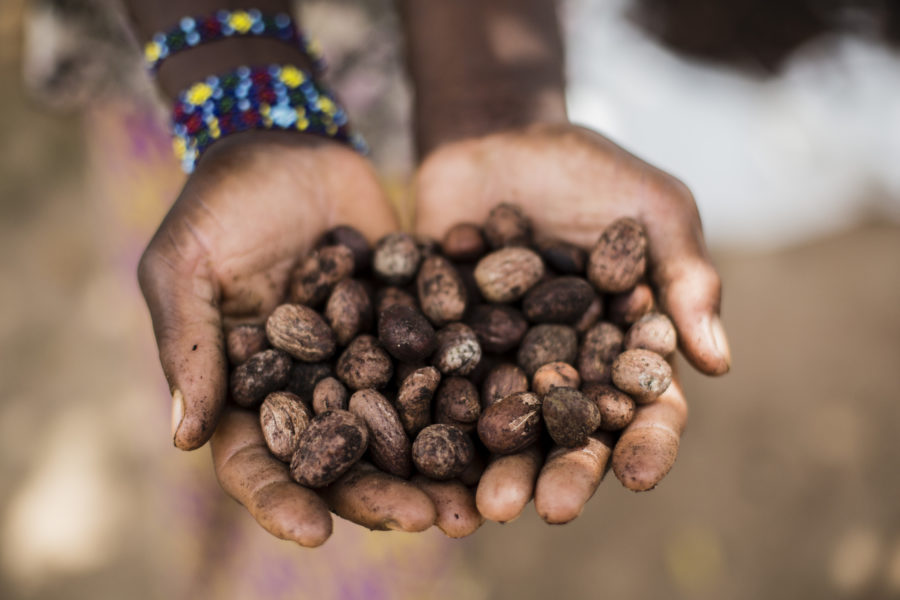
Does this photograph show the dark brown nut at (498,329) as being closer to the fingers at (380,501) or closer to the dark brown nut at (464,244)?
the dark brown nut at (464,244)

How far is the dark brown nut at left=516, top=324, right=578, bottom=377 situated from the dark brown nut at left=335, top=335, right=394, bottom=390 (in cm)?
36

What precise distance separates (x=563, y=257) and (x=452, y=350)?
0.48 metres

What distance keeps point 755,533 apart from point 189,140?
2585mm

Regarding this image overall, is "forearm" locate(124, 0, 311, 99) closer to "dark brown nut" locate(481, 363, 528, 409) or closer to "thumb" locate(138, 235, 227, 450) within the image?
"thumb" locate(138, 235, 227, 450)

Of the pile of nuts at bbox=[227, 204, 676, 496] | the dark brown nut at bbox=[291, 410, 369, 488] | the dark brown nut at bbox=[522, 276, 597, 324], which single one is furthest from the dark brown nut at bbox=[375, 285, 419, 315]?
the dark brown nut at bbox=[291, 410, 369, 488]

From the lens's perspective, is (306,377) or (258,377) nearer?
(258,377)

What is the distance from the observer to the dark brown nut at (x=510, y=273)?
1.95 meters

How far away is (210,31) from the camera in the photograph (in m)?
2.11

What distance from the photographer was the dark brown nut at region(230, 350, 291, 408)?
161cm

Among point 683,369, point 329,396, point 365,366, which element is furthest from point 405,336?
point 683,369

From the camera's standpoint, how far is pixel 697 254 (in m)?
1.78

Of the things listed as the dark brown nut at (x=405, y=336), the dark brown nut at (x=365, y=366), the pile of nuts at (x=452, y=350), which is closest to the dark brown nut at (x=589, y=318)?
the pile of nuts at (x=452, y=350)

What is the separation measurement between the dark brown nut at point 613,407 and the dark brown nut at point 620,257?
15.4 inches

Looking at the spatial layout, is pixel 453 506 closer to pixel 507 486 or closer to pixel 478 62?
pixel 507 486
